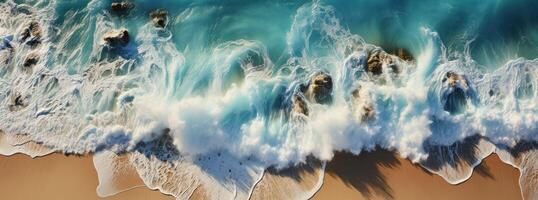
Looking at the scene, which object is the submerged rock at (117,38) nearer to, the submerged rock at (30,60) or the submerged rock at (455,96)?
the submerged rock at (30,60)

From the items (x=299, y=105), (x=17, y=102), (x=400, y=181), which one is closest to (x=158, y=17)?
(x=17, y=102)

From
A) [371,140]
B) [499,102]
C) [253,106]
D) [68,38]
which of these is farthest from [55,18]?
[499,102]

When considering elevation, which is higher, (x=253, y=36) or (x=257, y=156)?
(x=253, y=36)

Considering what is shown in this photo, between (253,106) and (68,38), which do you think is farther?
(68,38)

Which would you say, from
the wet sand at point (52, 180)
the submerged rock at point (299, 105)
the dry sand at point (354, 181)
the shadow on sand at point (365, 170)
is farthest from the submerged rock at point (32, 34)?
the shadow on sand at point (365, 170)

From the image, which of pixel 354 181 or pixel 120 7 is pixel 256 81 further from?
pixel 120 7

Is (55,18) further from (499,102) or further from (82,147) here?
(499,102)
